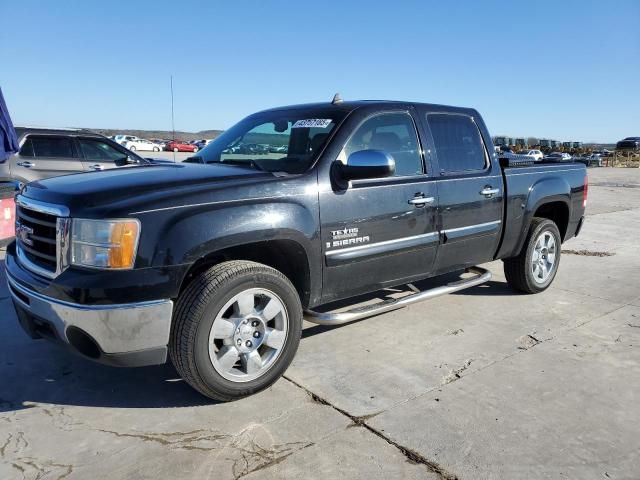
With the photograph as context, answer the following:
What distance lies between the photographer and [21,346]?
3.95m

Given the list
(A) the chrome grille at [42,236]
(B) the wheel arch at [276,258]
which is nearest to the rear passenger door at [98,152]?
(A) the chrome grille at [42,236]

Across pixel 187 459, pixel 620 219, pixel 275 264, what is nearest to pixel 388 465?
pixel 187 459

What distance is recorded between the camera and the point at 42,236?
10.0 feet

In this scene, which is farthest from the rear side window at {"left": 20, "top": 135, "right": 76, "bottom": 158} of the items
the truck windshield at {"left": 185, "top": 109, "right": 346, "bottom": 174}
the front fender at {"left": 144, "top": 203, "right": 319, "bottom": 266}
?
the front fender at {"left": 144, "top": 203, "right": 319, "bottom": 266}

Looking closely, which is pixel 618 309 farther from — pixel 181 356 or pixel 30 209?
pixel 30 209

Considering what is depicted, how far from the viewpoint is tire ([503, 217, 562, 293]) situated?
17.3 feet

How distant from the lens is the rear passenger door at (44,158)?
28.1ft

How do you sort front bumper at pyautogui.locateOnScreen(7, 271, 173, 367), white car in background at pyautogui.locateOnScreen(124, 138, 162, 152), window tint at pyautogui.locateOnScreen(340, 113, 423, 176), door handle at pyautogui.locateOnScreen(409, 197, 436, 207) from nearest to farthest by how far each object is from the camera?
front bumper at pyautogui.locateOnScreen(7, 271, 173, 367) < window tint at pyautogui.locateOnScreen(340, 113, 423, 176) < door handle at pyautogui.locateOnScreen(409, 197, 436, 207) < white car in background at pyautogui.locateOnScreen(124, 138, 162, 152)

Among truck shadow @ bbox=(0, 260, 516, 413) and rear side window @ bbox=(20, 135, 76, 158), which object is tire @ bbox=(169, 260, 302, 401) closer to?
truck shadow @ bbox=(0, 260, 516, 413)

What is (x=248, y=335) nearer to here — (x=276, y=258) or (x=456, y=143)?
(x=276, y=258)

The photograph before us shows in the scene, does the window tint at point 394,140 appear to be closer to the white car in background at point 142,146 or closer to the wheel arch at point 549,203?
the wheel arch at point 549,203

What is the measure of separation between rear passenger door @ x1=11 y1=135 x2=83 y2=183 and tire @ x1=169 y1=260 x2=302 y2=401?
685 cm

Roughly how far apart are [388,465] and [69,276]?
188cm

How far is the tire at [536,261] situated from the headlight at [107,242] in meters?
3.89
